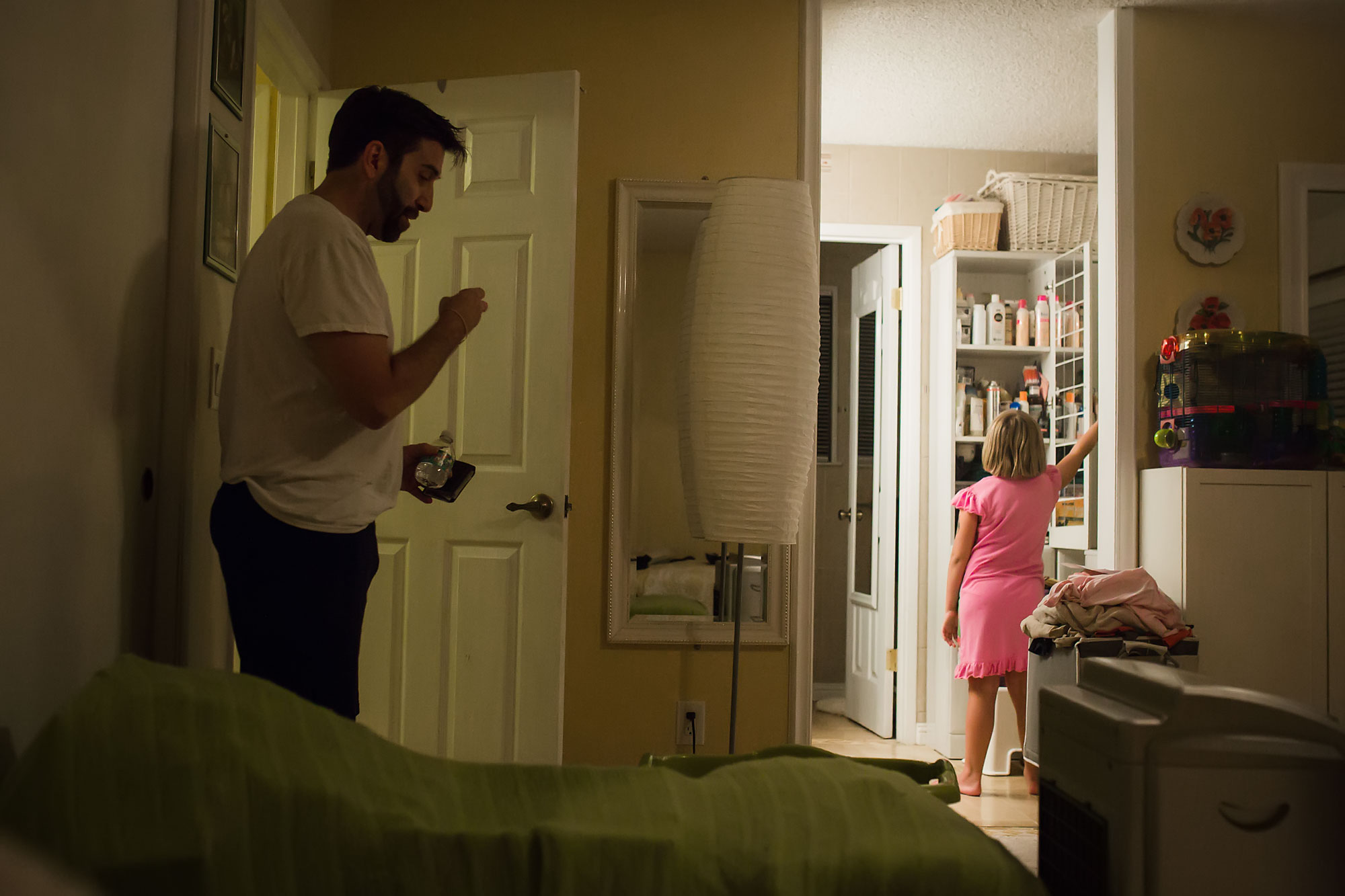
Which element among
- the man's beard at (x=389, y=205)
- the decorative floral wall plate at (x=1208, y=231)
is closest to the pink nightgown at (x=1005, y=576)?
the decorative floral wall plate at (x=1208, y=231)

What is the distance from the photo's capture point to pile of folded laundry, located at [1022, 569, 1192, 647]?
114 inches

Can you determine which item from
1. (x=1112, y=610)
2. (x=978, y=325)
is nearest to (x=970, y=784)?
(x=1112, y=610)

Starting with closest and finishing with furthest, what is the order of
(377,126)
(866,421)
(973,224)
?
1. (377,126)
2. (973,224)
3. (866,421)

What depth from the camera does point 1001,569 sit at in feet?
12.0

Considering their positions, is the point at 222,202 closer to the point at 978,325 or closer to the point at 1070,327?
the point at 978,325

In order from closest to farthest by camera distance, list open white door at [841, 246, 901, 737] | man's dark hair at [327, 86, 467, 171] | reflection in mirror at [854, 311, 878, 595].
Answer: man's dark hair at [327, 86, 467, 171] < open white door at [841, 246, 901, 737] < reflection in mirror at [854, 311, 878, 595]

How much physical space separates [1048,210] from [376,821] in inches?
163

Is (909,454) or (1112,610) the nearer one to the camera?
(1112,610)

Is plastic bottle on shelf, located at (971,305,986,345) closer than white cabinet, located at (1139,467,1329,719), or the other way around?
white cabinet, located at (1139,467,1329,719)

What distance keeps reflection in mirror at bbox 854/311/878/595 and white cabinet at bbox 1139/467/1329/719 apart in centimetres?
178

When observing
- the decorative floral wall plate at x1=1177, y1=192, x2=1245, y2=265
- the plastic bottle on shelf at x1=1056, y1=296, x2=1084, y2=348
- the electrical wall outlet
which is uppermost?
the decorative floral wall plate at x1=1177, y1=192, x2=1245, y2=265

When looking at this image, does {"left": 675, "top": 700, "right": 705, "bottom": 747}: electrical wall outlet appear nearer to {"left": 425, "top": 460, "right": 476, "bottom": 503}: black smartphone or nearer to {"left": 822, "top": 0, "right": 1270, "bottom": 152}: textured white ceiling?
{"left": 425, "top": 460, "right": 476, "bottom": 503}: black smartphone

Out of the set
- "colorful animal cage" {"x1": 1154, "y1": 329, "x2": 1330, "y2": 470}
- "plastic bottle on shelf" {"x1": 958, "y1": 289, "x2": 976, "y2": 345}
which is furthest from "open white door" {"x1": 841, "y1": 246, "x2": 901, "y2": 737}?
"colorful animal cage" {"x1": 1154, "y1": 329, "x2": 1330, "y2": 470}

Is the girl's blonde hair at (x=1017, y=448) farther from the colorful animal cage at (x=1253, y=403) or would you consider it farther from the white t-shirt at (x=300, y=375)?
the white t-shirt at (x=300, y=375)
